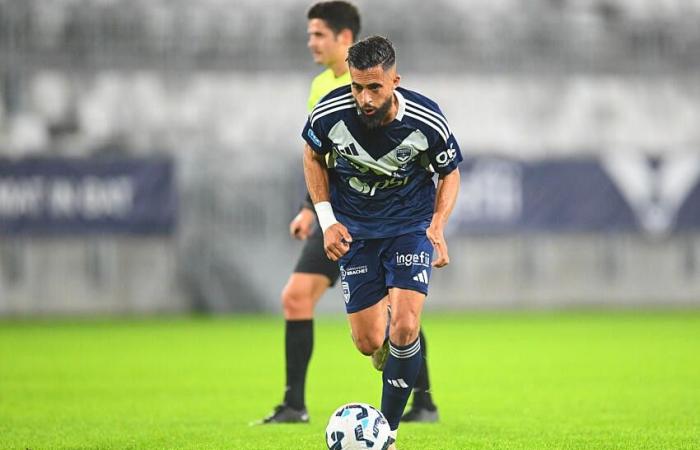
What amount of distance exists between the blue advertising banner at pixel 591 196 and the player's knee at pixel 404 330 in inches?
505

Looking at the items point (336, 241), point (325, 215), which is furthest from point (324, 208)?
point (336, 241)

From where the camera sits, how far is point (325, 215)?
6.18m

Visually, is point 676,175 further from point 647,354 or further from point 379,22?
point 647,354

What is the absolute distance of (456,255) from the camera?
743 inches

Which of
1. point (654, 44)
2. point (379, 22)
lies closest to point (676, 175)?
point (654, 44)

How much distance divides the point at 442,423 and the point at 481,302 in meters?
11.8

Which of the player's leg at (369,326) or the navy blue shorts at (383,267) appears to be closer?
the navy blue shorts at (383,267)

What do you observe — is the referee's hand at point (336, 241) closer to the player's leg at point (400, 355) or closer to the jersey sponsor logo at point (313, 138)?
the player's leg at point (400, 355)

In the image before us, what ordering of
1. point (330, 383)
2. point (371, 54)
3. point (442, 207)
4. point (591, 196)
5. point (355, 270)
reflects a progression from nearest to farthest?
point (371, 54) → point (442, 207) → point (355, 270) → point (330, 383) → point (591, 196)

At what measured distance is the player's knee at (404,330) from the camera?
590cm

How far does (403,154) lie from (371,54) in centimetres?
56

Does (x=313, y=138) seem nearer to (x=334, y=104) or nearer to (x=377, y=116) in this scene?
(x=334, y=104)

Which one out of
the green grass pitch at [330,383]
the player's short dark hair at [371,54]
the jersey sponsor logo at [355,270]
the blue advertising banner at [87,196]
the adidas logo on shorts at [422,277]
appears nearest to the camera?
the player's short dark hair at [371,54]

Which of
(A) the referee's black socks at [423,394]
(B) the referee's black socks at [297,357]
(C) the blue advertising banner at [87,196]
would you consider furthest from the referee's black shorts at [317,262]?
(C) the blue advertising banner at [87,196]
